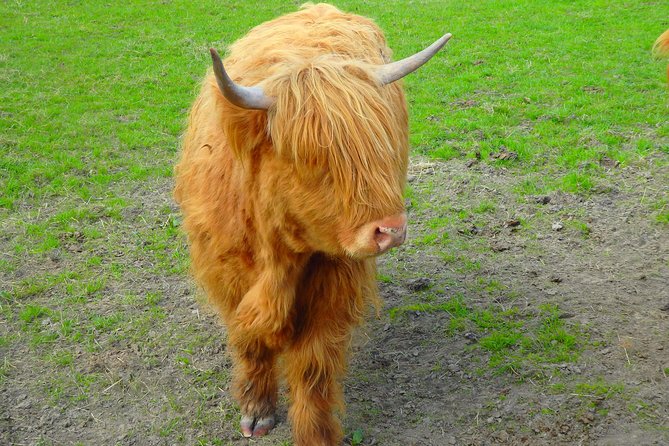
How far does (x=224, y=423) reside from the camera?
12.5ft

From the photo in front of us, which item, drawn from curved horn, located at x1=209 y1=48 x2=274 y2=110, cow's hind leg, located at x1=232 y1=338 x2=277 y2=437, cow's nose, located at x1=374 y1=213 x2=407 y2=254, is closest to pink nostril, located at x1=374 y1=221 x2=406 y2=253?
cow's nose, located at x1=374 y1=213 x2=407 y2=254

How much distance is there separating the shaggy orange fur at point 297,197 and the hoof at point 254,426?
0.04 m

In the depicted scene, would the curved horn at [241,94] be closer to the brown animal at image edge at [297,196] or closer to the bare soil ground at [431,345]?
the brown animal at image edge at [297,196]

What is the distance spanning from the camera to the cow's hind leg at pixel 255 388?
372cm

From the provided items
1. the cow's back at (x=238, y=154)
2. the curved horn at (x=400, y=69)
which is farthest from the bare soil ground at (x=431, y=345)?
the curved horn at (x=400, y=69)

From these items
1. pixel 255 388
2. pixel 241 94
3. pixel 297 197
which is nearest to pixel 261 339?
pixel 255 388

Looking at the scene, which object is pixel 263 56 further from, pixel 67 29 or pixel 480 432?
pixel 67 29

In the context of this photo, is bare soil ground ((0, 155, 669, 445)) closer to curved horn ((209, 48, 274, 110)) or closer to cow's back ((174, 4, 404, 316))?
cow's back ((174, 4, 404, 316))

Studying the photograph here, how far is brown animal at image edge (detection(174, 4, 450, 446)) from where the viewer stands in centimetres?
267

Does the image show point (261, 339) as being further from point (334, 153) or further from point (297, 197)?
point (334, 153)

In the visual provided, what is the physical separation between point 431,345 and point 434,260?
0.98 metres

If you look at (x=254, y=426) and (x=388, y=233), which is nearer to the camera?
(x=388, y=233)

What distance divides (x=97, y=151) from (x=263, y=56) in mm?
4292

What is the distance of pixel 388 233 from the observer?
104 inches
